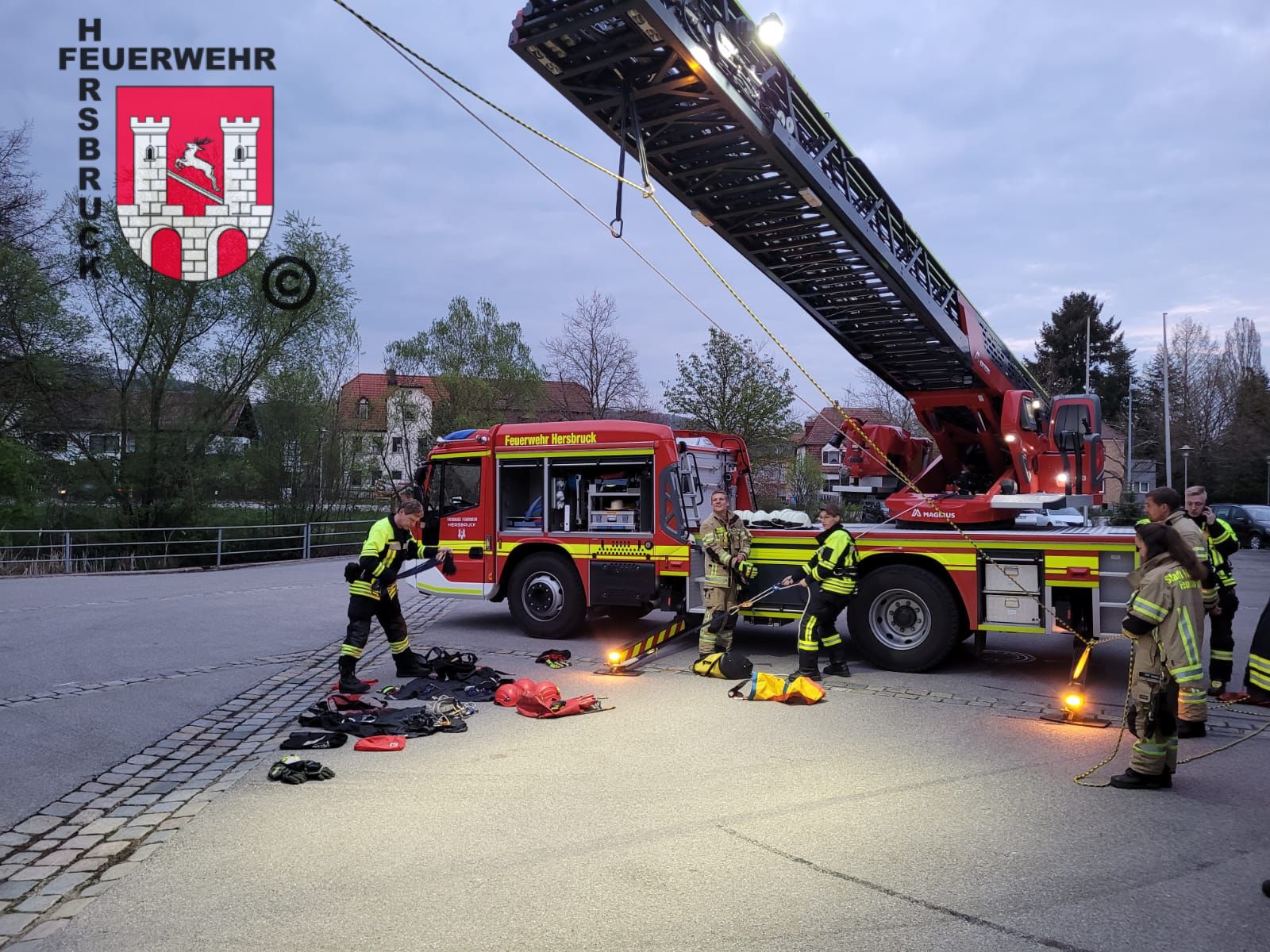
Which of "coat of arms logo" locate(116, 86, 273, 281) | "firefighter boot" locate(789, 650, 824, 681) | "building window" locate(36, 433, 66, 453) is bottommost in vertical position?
"firefighter boot" locate(789, 650, 824, 681)

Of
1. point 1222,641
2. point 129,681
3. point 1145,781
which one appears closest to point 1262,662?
point 1145,781

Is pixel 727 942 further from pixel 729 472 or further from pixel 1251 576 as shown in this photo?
pixel 1251 576

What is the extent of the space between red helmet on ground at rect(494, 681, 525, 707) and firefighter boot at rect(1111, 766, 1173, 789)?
4.01m

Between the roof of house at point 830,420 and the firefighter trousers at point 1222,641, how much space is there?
12.1 feet

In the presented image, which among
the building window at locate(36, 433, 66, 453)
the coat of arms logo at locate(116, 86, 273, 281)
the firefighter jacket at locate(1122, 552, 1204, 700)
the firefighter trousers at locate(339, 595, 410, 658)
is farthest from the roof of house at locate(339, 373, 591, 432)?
the firefighter jacket at locate(1122, 552, 1204, 700)

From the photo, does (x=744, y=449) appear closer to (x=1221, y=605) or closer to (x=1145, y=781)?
(x=1221, y=605)

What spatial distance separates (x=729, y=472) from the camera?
10.8 m

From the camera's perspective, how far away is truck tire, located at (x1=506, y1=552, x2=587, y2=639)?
9.77 m

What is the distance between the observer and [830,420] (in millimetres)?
10109

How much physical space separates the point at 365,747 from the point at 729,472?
628 cm

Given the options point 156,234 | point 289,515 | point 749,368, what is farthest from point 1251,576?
point 156,234

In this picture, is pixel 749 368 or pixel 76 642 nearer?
pixel 76 642

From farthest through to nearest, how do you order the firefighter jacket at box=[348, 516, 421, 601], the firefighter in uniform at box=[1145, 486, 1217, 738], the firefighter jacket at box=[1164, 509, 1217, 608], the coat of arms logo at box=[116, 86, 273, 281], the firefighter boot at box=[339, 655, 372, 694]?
the coat of arms logo at box=[116, 86, 273, 281] → the firefighter jacket at box=[348, 516, 421, 601] → the firefighter boot at box=[339, 655, 372, 694] → the firefighter jacket at box=[1164, 509, 1217, 608] → the firefighter in uniform at box=[1145, 486, 1217, 738]

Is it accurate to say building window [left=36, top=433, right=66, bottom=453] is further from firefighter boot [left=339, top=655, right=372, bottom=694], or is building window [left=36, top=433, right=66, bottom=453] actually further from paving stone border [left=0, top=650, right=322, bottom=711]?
firefighter boot [left=339, top=655, right=372, bottom=694]
